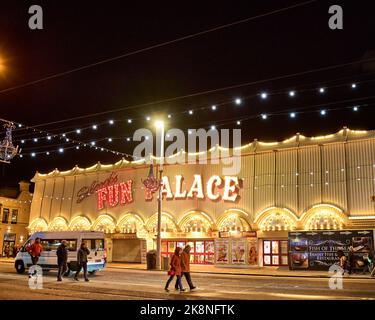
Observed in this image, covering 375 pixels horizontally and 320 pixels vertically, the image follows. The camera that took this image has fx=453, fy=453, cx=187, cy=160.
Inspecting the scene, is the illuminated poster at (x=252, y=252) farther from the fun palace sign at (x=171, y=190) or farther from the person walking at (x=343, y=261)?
the person walking at (x=343, y=261)

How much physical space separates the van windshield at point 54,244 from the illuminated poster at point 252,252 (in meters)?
12.9

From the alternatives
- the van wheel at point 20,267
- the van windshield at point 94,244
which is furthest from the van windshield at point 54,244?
the van wheel at point 20,267

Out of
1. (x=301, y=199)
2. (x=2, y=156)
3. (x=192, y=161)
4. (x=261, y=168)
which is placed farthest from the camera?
(x=192, y=161)

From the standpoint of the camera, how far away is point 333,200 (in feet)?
92.3

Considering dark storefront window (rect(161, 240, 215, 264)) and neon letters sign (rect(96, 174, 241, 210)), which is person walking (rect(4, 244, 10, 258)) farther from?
dark storefront window (rect(161, 240, 215, 264))

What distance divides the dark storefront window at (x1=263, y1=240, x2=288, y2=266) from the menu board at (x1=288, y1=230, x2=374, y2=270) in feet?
8.79

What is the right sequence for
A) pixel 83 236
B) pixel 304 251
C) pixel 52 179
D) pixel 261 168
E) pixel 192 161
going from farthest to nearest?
pixel 52 179
pixel 192 161
pixel 261 168
pixel 304 251
pixel 83 236

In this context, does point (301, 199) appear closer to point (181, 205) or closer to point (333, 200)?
point (333, 200)

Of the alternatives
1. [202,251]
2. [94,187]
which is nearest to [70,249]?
[202,251]

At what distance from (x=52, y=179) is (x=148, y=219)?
1347 centimetres

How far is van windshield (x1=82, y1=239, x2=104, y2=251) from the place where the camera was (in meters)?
23.3

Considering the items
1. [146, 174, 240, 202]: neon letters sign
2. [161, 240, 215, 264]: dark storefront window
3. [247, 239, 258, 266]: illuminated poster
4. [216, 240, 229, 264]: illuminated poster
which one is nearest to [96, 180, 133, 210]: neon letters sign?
[146, 174, 240, 202]: neon letters sign

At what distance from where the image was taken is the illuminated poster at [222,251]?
105 feet
